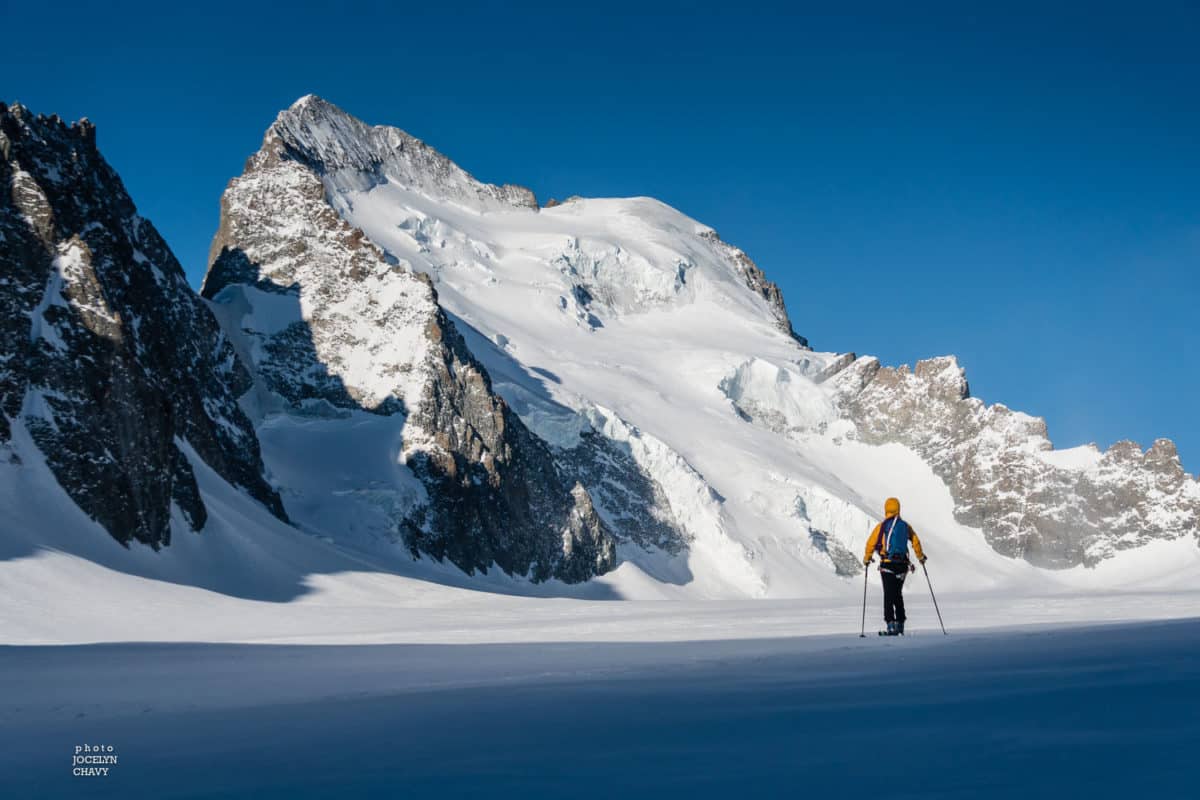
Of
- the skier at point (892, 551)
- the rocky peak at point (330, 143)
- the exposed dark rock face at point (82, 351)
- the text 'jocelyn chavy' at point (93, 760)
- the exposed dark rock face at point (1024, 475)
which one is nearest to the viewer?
the text 'jocelyn chavy' at point (93, 760)

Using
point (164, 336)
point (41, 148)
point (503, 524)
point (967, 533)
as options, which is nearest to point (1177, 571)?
point (967, 533)

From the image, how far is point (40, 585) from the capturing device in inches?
1694

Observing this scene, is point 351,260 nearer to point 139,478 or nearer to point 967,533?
point 139,478

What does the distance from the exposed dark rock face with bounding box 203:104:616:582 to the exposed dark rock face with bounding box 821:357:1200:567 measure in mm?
71487

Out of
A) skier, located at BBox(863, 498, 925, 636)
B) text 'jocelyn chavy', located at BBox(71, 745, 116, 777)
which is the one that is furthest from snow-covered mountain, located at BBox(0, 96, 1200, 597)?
text 'jocelyn chavy', located at BBox(71, 745, 116, 777)

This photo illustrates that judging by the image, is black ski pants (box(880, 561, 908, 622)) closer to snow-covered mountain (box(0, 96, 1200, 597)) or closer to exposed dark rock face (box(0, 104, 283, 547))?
exposed dark rock face (box(0, 104, 283, 547))

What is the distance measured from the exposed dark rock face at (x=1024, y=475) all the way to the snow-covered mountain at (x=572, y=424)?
35 centimetres

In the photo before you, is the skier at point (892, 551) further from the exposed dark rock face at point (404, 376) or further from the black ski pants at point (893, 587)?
the exposed dark rock face at point (404, 376)

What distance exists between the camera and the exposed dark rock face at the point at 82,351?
58.2 m

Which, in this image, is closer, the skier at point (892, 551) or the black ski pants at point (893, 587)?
the black ski pants at point (893, 587)

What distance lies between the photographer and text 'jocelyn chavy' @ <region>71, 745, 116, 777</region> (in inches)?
285

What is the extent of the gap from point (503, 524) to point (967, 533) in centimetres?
8247

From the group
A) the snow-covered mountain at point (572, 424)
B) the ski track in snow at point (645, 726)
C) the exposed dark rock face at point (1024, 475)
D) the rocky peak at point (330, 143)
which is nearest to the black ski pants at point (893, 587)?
the ski track in snow at point (645, 726)

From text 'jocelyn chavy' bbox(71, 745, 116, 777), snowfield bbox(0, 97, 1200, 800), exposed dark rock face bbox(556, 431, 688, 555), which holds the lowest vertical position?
text 'jocelyn chavy' bbox(71, 745, 116, 777)
